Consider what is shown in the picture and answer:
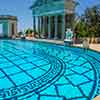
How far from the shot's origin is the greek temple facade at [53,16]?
846 inches

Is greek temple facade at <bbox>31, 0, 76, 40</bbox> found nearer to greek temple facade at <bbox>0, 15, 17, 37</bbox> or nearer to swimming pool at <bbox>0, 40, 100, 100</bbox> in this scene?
greek temple facade at <bbox>0, 15, 17, 37</bbox>

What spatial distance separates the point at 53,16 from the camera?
25156mm

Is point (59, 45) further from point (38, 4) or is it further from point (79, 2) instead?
point (38, 4)

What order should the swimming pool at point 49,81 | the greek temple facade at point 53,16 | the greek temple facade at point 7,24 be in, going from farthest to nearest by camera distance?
the greek temple facade at point 7,24 → the greek temple facade at point 53,16 → the swimming pool at point 49,81

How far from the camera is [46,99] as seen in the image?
5.42 metres

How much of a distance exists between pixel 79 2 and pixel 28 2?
27.1 ft

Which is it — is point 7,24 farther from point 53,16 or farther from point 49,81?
point 49,81

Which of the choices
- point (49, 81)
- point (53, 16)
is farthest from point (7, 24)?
point (49, 81)

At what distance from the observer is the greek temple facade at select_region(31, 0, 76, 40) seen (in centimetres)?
2148

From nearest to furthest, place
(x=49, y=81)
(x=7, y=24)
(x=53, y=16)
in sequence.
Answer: (x=49, y=81)
(x=53, y=16)
(x=7, y=24)

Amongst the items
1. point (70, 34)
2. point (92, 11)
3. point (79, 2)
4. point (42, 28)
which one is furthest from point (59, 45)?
point (42, 28)

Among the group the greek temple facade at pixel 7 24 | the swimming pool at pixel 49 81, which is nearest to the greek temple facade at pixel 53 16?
the greek temple facade at pixel 7 24

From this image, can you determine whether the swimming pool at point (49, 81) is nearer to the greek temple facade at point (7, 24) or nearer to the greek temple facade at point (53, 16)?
the greek temple facade at point (53, 16)

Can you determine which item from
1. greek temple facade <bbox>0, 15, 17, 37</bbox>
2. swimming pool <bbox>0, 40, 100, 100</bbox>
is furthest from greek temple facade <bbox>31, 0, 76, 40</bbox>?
swimming pool <bbox>0, 40, 100, 100</bbox>
